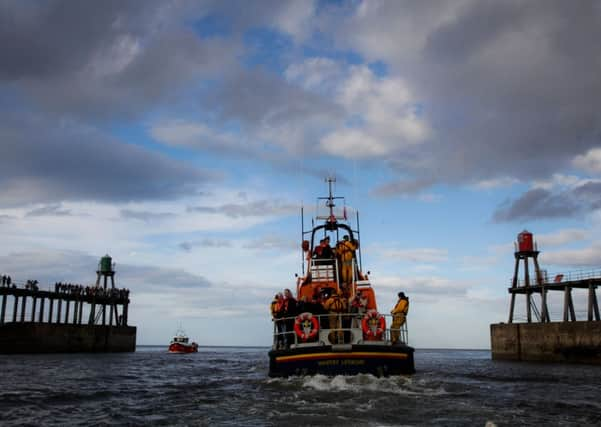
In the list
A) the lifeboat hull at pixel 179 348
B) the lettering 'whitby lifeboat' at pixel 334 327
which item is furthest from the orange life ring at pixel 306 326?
the lifeboat hull at pixel 179 348

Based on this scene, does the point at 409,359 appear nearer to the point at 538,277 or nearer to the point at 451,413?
the point at 451,413

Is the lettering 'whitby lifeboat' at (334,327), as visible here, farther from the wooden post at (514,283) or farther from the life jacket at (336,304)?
the wooden post at (514,283)

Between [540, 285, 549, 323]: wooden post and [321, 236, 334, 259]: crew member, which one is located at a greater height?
[321, 236, 334, 259]: crew member

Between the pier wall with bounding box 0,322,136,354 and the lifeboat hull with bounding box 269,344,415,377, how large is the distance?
44372 mm

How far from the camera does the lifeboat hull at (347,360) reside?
1841cm

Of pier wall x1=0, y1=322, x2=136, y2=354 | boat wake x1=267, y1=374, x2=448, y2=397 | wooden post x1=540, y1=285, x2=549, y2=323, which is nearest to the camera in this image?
boat wake x1=267, y1=374, x2=448, y2=397

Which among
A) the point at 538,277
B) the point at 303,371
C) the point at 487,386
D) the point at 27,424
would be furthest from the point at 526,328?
the point at 27,424

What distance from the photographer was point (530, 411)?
1491 cm

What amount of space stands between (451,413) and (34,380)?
18597mm

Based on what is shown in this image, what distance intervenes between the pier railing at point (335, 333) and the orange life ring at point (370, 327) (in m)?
0.04

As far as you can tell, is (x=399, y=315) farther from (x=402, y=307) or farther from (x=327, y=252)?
(x=327, y=252)

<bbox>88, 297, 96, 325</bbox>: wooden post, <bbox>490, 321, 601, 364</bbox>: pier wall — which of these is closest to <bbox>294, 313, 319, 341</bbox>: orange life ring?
<bbox>490, 321, 601, 364</bbox>: pier wall

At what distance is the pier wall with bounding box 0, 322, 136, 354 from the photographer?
5362cm

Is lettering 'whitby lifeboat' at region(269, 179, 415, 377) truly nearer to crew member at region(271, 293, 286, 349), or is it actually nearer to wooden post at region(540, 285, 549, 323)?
crew member at region(271, 293, 286, 349)
